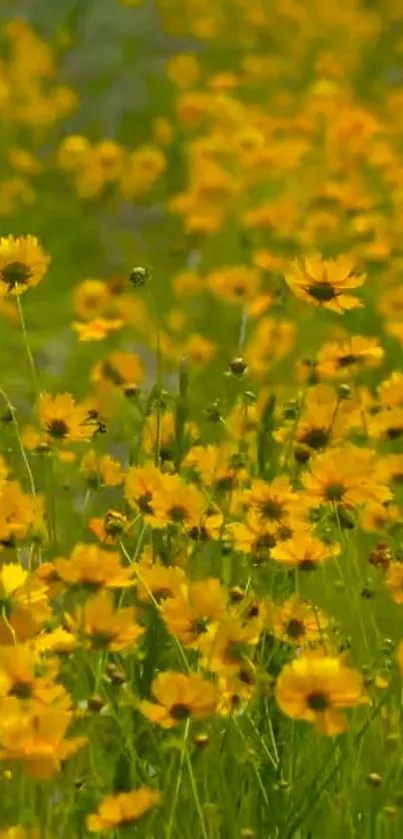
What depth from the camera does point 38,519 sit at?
118 centimetres

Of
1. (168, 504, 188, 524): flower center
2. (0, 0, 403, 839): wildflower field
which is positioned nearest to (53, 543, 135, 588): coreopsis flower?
(0, 0, 403, 839): wildflower field

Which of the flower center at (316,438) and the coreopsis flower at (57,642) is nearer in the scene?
the coreopsis flower at (57,642)

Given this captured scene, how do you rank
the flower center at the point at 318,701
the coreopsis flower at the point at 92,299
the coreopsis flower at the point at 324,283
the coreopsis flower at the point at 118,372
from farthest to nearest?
the coreopsis flower at the point at 92,299 → the coreopsis flower at the point at 118,372 → the coreopsis flower at the point at 324,283 → the flower center at the point at 318,701

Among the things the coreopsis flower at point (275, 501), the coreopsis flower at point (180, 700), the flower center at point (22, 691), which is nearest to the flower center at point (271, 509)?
the coreopsis flower at point (275, 501)

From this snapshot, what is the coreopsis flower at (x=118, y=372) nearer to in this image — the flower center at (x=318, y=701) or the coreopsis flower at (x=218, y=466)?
the coreopsis flower at (x=218, y=466)

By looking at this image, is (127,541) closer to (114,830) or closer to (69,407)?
(69,407)

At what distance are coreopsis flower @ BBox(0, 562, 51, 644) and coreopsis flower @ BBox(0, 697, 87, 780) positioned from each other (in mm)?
124

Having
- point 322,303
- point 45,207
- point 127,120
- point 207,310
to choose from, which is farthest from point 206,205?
point 322,303

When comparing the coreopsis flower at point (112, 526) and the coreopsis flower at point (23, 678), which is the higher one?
the coreopsis flower at point (112, 526)

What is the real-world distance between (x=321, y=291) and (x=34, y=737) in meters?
0.54

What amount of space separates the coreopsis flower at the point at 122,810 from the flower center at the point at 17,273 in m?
0.47

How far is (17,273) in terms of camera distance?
4.16 ft

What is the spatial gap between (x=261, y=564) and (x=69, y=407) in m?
0.24

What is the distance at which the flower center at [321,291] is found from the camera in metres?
1.28
